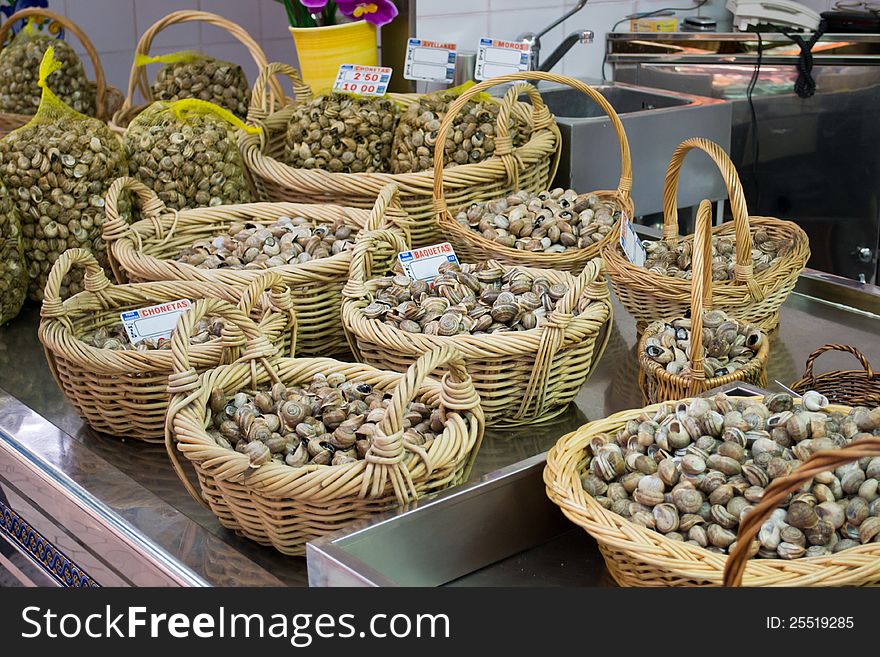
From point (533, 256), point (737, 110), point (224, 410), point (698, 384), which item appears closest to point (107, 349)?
point (224, 410)

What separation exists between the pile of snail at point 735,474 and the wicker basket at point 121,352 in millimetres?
557

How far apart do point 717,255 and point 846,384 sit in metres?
0.35

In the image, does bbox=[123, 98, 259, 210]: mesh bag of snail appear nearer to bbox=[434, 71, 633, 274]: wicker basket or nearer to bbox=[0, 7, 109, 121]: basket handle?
bbox=[434, 71, 633, 274]: wicker basket

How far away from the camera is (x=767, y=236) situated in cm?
189

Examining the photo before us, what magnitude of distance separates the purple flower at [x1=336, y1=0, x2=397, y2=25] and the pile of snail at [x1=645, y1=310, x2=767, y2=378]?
1380 mm

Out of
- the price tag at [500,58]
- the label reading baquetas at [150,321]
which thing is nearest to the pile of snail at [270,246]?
the label reading baquetas at [150,321]

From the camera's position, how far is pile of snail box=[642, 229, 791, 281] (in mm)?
1751

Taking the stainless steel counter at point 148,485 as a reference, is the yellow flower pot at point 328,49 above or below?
above

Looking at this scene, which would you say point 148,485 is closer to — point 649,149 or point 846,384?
point 846,384

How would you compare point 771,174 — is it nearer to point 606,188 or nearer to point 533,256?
point 606,188

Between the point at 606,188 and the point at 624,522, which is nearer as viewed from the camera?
the point at 624,522

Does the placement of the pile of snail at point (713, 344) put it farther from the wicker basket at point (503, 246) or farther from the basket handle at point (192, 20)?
the basket handle at point (192, 20)

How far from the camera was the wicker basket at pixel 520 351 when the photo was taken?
4.68ft
